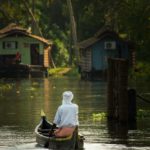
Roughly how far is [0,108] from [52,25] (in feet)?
257

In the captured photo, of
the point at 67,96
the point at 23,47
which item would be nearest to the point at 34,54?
the point at 23,47

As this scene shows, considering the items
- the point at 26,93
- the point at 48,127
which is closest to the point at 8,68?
the point at 26,93

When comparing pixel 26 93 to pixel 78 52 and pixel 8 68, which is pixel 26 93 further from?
pixel 78 52

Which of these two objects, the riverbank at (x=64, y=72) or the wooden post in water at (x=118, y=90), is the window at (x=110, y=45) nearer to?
the riverbank at (x=64, y=72)

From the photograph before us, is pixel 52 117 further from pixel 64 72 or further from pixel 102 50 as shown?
pixel 64 72

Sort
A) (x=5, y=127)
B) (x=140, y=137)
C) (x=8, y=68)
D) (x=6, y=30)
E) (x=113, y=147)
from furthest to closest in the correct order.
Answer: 1. (x=6, y=30)
2. (x=8, y=68)
3. (x=5, y=127)
4. (x=140, y=137)
5. (x=113, y=147)

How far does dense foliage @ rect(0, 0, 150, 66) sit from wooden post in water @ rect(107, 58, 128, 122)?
27341 millimetres

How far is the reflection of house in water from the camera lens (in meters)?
93.6

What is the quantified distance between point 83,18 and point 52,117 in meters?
68.1

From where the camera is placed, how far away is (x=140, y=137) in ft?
100

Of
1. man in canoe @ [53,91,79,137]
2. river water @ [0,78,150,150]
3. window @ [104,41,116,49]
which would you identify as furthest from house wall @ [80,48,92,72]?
man in canoe @ [53,91,79,137]

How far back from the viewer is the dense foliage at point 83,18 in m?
65.8

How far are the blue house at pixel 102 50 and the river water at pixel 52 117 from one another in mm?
21606

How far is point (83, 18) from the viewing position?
105375 mm
